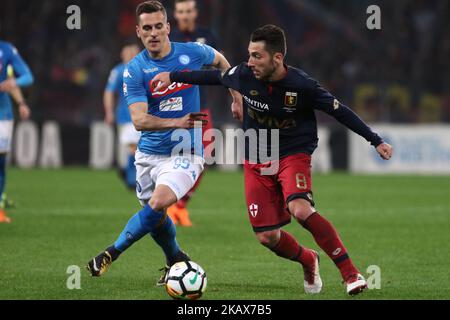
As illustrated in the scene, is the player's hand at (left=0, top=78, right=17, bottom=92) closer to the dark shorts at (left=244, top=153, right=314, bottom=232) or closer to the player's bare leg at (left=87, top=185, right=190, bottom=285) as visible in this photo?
the player's bare leg at (left=87, top=185, right=190, bottom=285)

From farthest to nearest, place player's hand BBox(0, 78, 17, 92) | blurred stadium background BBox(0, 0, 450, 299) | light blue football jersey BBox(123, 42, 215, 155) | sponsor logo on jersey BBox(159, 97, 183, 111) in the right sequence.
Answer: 1. blurred stadium background BBox(0, 0, 450, 299)
2. player's hand BBox(0, 78, 17, 92)
3. sponsor logo on jersey BBox(159, 97, 183, 111)
4. light blue football jersey BBox(123, 42, 215, 155)

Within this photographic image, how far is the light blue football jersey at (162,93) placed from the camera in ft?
25.0

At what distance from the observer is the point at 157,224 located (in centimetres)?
748

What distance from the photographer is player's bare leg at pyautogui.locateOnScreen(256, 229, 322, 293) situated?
7234 mm

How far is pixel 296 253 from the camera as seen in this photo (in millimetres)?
7363

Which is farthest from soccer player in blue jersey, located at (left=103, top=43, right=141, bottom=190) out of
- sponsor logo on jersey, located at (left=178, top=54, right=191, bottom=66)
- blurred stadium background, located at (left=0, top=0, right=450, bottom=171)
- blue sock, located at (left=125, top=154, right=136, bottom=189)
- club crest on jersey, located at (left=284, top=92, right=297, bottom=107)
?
club crest on jersey, located at (left=284, top=92, right=297, bottom=107)

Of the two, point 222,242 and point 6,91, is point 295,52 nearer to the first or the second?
point 6,91

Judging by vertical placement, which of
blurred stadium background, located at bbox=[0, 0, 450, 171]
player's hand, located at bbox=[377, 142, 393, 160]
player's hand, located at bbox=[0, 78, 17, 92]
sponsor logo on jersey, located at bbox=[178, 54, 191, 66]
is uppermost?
blurred stadium background, located at bbox=[0, 0, 450, 171]

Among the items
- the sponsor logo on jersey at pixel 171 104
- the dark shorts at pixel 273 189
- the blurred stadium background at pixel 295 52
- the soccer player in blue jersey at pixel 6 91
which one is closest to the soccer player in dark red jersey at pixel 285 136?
the dark shorts at pixel 273 189

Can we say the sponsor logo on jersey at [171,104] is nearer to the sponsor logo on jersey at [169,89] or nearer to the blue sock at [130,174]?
the sponsor logo on jersey at [169,89]

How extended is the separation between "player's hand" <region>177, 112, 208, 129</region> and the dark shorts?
56 cm

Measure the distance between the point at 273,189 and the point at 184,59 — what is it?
4.39 feet

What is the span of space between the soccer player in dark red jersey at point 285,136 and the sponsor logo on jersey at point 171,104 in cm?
46

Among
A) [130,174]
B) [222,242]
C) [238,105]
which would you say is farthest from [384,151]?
[130,174]
